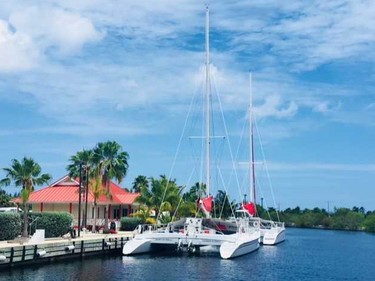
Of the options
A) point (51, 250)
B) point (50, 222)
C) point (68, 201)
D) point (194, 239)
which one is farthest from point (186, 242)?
point (68, 201)

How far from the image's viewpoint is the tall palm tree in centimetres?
6322

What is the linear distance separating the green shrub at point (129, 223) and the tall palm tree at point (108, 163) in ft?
11.7

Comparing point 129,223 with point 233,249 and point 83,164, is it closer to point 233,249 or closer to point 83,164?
point 83,164

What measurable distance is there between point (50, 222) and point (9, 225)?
17.7ft

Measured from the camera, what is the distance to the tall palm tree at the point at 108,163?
63219 mm

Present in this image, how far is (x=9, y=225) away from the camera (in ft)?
149

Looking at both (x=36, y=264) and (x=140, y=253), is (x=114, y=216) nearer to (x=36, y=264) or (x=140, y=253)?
(x=140, y=253)

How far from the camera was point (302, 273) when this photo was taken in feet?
137

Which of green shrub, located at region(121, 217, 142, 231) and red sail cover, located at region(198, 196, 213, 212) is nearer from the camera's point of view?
red sail cover, located at region(198, 196, 213, 212)

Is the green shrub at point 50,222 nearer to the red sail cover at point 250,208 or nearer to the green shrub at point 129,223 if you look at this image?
the green shrub at point 129,223

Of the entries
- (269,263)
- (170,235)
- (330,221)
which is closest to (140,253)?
(170,235)

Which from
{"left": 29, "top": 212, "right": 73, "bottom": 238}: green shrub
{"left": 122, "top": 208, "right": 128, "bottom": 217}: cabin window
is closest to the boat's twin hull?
{"left": 29, "top": 212, "right": 73, "bottom": 238}: green shrub

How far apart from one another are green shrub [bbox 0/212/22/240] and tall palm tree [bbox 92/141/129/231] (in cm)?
1749

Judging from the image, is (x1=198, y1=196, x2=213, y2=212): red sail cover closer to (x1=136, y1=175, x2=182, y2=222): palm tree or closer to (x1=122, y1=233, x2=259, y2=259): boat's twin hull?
(x1=122, y1=233, x2=259, y2=259): boat's twin hull
